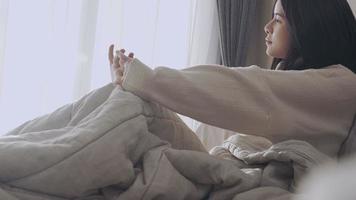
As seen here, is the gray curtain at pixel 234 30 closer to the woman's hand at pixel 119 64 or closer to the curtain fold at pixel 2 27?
the curtain fold at pixel 2 27

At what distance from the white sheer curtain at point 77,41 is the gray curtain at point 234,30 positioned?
0.08 meters

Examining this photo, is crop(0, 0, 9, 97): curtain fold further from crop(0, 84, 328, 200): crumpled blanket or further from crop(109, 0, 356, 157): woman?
crop(0, 84, 328, 200): crumpled blanket

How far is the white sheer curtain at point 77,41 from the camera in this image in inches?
87.5

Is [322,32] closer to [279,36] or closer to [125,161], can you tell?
[279,36]

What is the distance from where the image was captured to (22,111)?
89.3 inches

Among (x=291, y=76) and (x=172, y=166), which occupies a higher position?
(x=291, y=76)

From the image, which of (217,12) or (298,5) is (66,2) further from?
(298,5)

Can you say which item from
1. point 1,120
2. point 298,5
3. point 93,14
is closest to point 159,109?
point 298,5

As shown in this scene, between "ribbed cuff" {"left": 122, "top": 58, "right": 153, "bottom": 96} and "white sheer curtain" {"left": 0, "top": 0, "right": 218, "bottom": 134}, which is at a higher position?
"ribbed cuff" {"left": 122, "top": 58, "right": 153, "bottom": 96}

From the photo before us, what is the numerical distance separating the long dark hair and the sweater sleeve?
115 mm

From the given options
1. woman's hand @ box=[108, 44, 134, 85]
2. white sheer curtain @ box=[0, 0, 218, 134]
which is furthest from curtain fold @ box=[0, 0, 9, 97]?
woman's hand @ box=[108, 44, 134, 85]

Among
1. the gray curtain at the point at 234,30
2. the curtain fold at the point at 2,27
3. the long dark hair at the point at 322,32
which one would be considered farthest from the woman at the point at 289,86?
the gray curtain at the point at 234,30

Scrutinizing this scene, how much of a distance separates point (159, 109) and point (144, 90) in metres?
0.05

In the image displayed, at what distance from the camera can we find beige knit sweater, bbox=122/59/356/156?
1.03 metres
